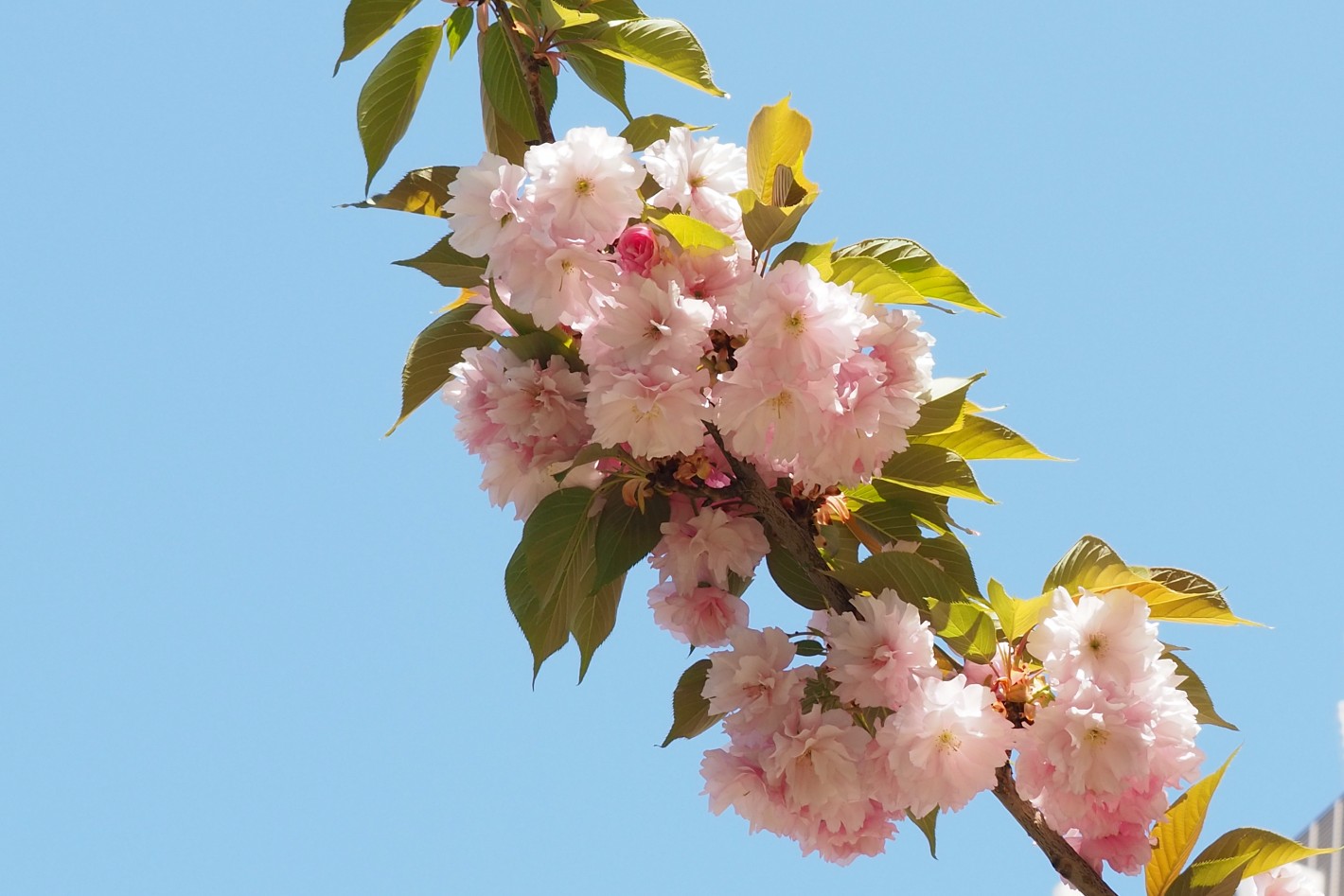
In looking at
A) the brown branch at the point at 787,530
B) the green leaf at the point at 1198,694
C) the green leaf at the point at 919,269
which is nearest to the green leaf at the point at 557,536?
the brown branch at the point at 787,530

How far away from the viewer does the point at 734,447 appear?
1.16m

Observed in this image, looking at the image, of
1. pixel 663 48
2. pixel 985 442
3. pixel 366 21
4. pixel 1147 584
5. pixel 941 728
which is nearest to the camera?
pixel 941 728

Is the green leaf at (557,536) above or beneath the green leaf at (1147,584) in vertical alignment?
above

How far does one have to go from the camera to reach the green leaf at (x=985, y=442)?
54.1 inches

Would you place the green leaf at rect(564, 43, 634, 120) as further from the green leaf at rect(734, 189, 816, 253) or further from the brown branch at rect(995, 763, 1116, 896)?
the brown branch at rect(995, 763, 1116, 896)

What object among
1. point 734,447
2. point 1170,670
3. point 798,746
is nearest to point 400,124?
point 734,447

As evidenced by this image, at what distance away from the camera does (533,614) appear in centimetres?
136

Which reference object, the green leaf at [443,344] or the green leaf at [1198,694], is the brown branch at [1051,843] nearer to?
the green leaf at [1198,694]

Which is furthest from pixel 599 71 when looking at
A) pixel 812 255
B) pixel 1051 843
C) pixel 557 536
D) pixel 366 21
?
pixel 1051 843

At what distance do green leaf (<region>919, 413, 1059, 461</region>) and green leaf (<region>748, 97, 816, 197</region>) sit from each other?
32cm

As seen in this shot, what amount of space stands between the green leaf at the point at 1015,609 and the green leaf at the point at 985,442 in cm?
19

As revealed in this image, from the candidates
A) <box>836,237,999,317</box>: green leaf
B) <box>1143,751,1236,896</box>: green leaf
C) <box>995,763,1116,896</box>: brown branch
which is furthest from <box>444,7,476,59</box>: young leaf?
<box>1143,751,1236,896</box>: green leaf

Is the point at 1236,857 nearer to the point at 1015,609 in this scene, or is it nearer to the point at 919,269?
the point at 1015,609

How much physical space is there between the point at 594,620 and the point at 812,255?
19.4 inches
